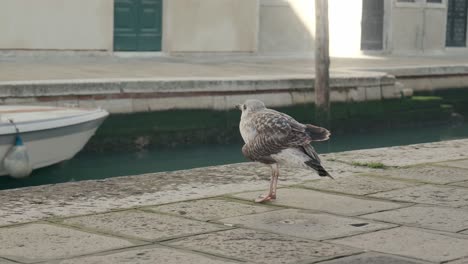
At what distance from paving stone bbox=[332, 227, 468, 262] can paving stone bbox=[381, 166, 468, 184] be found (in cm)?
206

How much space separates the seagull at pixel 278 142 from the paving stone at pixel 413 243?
1.02 metres

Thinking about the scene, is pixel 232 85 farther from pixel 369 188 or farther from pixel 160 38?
pixel 369 188

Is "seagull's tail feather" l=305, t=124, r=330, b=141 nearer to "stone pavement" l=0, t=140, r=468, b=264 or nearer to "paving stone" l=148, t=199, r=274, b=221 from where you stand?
"stone pavement" l=0, t=140, r=468, b=264

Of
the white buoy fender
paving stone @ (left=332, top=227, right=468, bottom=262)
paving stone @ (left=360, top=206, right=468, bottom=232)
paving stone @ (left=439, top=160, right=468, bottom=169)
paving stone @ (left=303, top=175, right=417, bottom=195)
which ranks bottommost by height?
the white buoy fender

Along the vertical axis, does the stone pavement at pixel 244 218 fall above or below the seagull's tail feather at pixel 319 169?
below

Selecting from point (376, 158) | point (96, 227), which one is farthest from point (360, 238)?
point (376, 158)

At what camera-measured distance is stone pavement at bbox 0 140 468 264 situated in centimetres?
581

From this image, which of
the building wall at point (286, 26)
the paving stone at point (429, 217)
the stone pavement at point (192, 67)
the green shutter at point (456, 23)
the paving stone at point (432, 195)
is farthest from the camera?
the green shutter at point (456, 23)

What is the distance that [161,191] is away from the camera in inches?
308

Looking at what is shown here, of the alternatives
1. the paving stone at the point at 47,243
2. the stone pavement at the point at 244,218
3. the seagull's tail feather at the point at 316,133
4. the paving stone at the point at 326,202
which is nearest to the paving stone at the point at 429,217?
the stone pavement at the point at 244,218

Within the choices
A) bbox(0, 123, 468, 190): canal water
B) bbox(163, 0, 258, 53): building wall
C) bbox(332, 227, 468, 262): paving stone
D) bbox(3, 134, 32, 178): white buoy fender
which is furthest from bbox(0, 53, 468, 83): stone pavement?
bbox(332, 227, 468, 262): paving stone

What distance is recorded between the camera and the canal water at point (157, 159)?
13.1 metres

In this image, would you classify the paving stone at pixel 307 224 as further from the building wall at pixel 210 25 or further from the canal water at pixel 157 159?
the building wall at pixel 210 25

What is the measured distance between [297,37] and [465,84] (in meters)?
3.75
